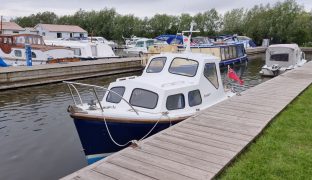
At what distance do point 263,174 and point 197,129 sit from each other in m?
2.65

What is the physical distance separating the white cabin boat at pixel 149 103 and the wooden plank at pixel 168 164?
179 centimetres

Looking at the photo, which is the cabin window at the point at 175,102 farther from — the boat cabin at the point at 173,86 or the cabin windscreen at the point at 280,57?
the cabin windscreen at the point at 280,57

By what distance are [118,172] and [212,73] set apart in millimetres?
7248

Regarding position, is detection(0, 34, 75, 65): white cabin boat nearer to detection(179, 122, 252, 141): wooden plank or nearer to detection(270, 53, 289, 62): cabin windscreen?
detection(270, 53, 289, 62): cabin windscreen

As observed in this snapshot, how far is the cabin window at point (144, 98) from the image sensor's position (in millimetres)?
9634

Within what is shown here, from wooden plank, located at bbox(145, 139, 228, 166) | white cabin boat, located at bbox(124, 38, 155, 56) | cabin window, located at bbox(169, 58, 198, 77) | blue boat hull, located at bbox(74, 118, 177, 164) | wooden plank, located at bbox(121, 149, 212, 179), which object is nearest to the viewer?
wooden plank, located at bbox(121, 149, 212, 179)

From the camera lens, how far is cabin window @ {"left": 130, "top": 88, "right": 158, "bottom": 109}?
31.6 feet

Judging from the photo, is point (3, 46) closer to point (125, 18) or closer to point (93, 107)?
point (93, 107)

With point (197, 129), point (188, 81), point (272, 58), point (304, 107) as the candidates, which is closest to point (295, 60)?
point (272, 58)

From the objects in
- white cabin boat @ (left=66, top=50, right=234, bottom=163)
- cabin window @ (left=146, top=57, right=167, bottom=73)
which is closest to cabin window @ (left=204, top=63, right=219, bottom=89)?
white cabin boat @ (left=66, top=50, right=234, bottom=163)

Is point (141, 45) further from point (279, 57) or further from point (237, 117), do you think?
point (237, 117)

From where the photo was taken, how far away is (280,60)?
1104 inches

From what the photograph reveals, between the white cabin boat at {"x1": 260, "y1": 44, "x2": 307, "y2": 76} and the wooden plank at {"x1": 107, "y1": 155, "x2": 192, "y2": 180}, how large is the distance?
23692 millimetres

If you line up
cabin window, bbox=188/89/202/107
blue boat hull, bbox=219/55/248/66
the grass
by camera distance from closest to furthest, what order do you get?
the grass → cabin window, bbox=188/89/202/107 → blue boat hull, bbox=219/55/248/66
